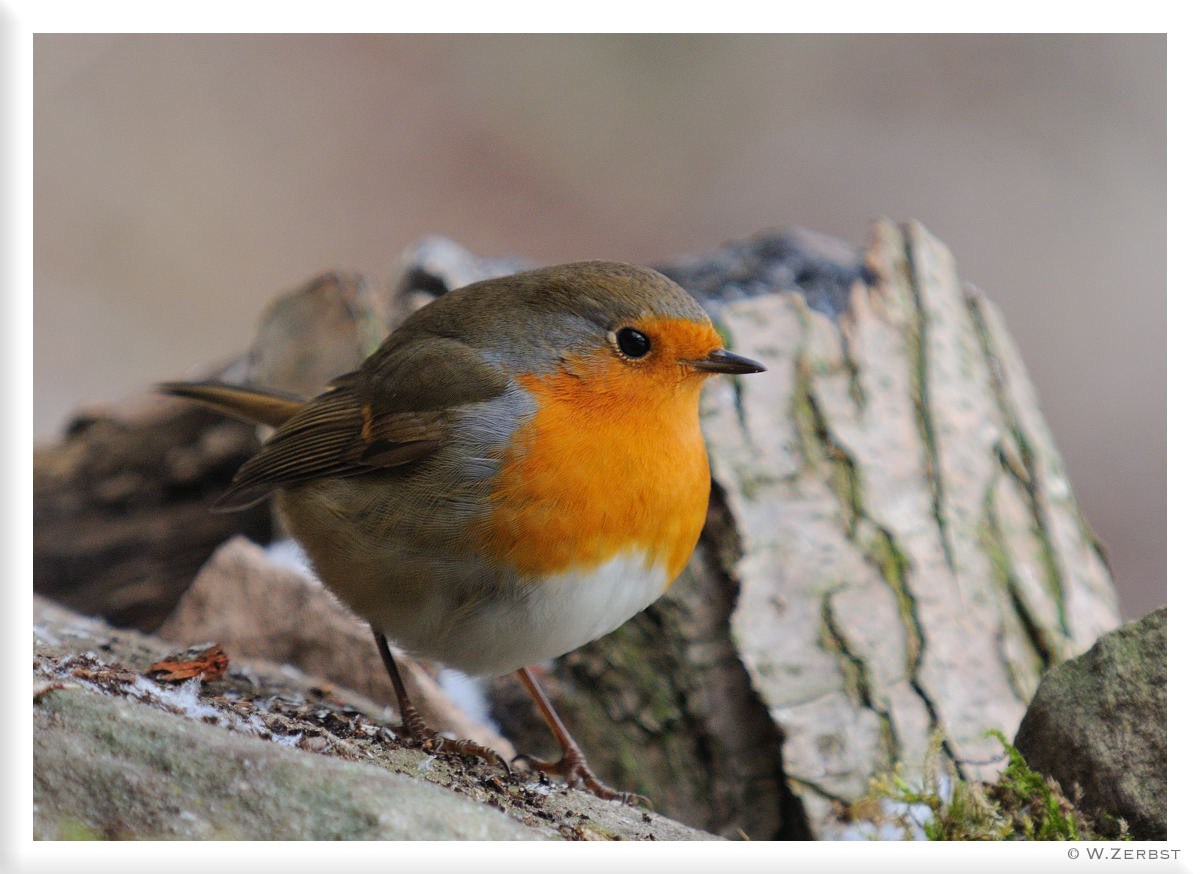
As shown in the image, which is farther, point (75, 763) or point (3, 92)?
point (3, 92)

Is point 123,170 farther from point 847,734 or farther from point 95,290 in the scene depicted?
point 847,734

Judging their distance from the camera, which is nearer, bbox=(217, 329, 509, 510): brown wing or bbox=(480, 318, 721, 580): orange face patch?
bbox=(480, 318, 721, 580): orange face patch

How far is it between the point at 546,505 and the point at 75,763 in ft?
3.53

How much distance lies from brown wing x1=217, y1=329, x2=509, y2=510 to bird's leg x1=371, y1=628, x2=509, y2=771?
0.50m

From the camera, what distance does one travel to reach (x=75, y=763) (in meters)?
2.06

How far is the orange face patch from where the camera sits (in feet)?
8.40

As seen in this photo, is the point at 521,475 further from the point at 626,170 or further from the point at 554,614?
the point at 626,170

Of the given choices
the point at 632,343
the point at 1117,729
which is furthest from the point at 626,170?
the point at 1117,729

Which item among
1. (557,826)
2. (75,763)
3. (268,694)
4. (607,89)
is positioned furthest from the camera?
(607,89)

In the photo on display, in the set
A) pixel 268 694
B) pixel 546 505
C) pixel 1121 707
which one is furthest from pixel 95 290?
pixel 1121 707

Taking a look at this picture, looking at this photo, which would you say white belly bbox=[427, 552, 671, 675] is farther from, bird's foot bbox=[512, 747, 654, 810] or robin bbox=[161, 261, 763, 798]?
bird's foot bbox=[512, 747, 654, 810]

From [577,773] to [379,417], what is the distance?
1154mm

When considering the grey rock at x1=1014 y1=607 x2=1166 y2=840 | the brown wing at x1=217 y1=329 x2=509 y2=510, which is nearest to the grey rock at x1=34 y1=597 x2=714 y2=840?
the brown wing at x1=217 y1=329 x2=509 y2=510

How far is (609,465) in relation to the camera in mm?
2629
